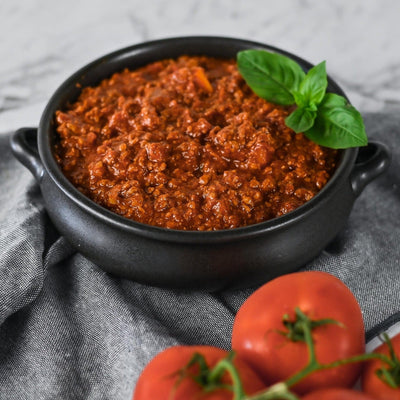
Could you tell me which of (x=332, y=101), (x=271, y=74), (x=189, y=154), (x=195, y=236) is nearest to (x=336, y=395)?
(x=195, y=236)

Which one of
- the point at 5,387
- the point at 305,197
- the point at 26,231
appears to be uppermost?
the point at 305,197

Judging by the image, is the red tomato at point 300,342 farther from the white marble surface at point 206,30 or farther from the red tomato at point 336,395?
the white marble surface at point 206,30

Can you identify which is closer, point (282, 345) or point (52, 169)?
point (282, 345)

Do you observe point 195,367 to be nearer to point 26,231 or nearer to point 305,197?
point 305,197

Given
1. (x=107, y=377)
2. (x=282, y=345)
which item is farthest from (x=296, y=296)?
(x=107, y=377)

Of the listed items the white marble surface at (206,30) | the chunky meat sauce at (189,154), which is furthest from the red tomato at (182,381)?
the white marble surface at (206,30)

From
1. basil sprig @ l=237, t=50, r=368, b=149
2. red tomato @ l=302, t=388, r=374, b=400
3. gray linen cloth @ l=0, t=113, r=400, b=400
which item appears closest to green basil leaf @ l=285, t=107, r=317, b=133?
basil sprig @ l=237, t=50, r=368, b=149
